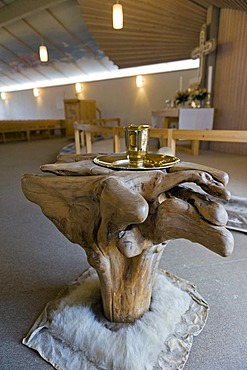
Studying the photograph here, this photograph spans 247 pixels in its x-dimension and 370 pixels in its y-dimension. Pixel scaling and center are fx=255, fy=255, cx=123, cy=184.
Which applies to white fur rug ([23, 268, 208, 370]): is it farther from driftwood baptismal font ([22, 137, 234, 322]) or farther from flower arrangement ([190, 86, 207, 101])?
flower arrangement ([190, 86, 207, 101])

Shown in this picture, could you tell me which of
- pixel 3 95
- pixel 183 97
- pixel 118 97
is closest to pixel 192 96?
pixel 183 97

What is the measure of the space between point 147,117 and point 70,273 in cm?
681

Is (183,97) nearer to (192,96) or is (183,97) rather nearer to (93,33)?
Answer: (192,96)

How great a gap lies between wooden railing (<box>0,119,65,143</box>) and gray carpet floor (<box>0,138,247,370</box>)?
19.5ft

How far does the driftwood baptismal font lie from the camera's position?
775mm

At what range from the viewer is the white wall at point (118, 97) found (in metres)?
7.15

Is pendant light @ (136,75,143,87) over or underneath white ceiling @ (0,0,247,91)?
underneath

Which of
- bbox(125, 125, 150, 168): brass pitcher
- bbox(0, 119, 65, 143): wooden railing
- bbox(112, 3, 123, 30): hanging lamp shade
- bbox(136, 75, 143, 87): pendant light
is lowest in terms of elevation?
bbox(0, 119, 65, 143): wooden railing

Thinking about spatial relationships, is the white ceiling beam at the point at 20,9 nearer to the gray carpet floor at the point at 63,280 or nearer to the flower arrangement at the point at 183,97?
the flower arrangement at the point at 183,97

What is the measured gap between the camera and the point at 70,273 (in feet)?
5.39

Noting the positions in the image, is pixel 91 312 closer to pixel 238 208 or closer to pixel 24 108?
pixel 238 208

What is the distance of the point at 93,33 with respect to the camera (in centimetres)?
557

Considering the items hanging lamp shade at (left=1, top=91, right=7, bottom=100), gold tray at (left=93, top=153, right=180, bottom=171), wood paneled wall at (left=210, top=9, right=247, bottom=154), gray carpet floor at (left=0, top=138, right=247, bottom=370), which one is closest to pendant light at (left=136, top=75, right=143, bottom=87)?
wood paneled wall at (left=210, top=9, right=247, bottom=154)

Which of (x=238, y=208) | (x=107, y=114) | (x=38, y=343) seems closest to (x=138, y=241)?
(x=38, y=343)
